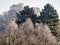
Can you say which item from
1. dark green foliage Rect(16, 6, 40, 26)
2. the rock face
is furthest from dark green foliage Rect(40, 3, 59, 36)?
the rock face

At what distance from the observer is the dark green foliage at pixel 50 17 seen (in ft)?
155

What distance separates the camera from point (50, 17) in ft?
160

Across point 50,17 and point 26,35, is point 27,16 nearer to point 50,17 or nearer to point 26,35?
point 50,17

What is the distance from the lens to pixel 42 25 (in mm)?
44031

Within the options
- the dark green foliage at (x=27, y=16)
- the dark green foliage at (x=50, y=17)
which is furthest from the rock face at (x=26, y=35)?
the dark green foliage at (x=50, y=17)

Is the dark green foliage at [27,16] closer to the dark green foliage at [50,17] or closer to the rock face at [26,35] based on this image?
the dark green foliage at [50,17]

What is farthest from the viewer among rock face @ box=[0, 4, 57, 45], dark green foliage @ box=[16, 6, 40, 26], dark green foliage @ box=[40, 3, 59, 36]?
dark green foliage @ box=[40, 3, 59, 36]

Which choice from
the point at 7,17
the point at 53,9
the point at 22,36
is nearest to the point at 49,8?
the point at 53,9

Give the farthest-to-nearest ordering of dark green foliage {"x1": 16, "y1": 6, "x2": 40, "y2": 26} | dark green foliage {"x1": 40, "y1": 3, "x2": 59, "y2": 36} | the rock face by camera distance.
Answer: dark green foliage {"x1": 40, "y1": 3, "x2": 59, "y2": 36} < dark green foliage {"x1": 16, "y1": 6, "x2": 40, "y2": 26} < the rock face

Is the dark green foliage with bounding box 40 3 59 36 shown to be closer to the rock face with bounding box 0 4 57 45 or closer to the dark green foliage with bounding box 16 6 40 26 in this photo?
the dark green foliage with bounding box 16 6 40 26

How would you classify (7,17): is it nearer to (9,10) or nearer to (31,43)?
(9,10)

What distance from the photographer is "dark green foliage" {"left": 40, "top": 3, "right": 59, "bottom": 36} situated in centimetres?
4733

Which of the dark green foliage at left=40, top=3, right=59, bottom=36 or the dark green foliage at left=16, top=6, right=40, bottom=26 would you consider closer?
the dark green foliage at left=16, top=6, right=40, bottom=26

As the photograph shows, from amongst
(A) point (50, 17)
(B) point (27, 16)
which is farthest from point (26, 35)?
(A) point (50, 17)
